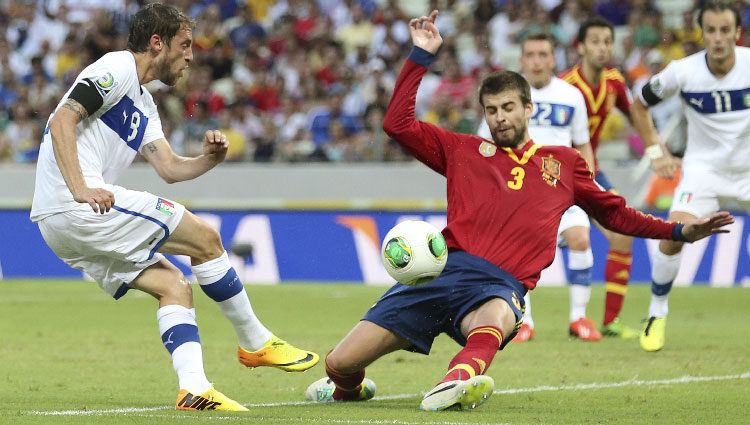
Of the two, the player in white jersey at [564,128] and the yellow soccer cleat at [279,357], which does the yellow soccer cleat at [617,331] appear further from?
the yellow soccer cleat at [279,357]

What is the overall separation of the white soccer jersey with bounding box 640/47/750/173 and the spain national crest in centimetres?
283

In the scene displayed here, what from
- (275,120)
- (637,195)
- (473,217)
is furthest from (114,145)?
(275,120)

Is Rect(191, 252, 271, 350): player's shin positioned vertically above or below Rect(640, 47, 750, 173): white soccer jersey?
below

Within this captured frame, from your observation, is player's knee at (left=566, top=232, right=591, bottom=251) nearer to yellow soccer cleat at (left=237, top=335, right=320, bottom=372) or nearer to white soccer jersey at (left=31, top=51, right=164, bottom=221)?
yellow soccer cleat at (left=237, top=335, right=320, bottom=372)

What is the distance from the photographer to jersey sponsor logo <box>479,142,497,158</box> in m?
6.36

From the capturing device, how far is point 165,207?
588 centimetres

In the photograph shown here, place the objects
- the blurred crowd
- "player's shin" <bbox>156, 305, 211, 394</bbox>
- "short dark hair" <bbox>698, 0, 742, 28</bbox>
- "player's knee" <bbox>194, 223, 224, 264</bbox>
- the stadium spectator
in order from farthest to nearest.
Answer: the stadium spectator, the blurred crowd, "short dark hair" <bbox>698, 0, 742, 28</bbox>, "player's knee" <bbox>194, 223, 224, 264</bbox>, "player's shin" <bbox>156, 305, 211, 394</bbox>

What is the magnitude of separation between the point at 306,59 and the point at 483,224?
14.0 m

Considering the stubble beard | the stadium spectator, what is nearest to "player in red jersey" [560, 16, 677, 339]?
the stubble beard

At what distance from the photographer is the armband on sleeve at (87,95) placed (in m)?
5.67

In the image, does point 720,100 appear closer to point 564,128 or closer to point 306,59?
point 564,128

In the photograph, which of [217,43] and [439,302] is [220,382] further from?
[217,43]

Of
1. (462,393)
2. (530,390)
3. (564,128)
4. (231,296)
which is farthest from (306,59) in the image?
(462,393)

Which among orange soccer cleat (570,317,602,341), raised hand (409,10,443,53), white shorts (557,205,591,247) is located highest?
raised hand (409,10,443,53)
